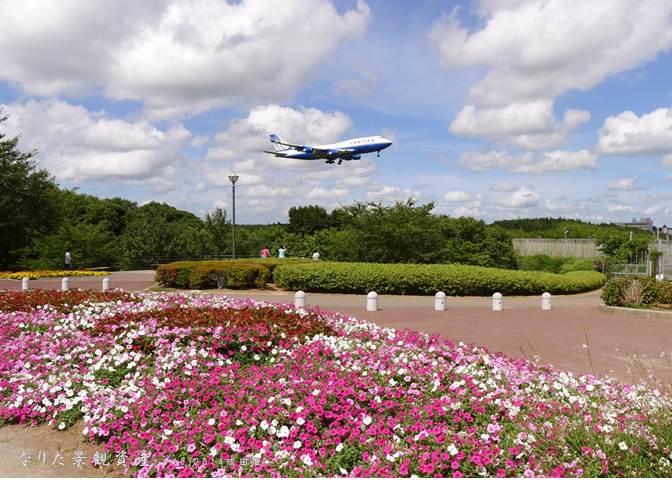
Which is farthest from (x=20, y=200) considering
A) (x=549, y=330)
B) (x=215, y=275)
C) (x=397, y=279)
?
(x=549, y=330)

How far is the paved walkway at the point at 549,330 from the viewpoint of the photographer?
754cm

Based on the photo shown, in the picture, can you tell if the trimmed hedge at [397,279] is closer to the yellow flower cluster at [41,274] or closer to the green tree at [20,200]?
the yellow flower cluster at [41,274]

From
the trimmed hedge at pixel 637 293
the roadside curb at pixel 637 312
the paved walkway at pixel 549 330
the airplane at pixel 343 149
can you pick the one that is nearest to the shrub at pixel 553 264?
the airplane at pixel 343 149

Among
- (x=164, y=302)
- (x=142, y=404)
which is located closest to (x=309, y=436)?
(x=142, y=404)

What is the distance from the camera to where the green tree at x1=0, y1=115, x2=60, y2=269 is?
28.9m

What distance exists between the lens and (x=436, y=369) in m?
5.70

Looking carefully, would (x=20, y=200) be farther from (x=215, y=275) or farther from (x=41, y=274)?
(x=215, y=275)

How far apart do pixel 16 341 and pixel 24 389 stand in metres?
1.91

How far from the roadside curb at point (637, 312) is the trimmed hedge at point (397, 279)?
4.94 metres

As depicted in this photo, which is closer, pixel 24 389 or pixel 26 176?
pixel 24 389

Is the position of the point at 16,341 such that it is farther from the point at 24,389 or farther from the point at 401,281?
the point at 401,281

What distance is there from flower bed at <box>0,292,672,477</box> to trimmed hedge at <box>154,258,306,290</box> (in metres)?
11.4

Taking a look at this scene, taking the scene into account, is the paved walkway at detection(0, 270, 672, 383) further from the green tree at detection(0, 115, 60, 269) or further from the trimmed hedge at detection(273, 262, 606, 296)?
the green tree at detection(0, 115, 60, 269)

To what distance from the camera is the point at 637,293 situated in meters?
13.5
